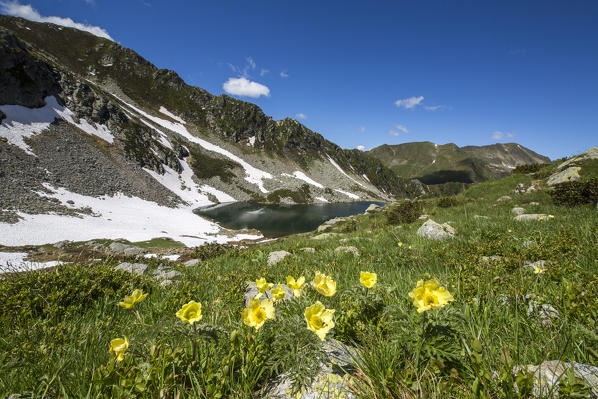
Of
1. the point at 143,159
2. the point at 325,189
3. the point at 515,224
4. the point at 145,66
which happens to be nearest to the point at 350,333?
the point at 515,224

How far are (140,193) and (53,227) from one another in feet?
82.3

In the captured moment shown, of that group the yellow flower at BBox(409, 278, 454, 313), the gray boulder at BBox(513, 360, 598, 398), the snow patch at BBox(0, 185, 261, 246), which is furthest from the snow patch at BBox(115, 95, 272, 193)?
the gray boulder at BBox(513, 360, 598, 398)

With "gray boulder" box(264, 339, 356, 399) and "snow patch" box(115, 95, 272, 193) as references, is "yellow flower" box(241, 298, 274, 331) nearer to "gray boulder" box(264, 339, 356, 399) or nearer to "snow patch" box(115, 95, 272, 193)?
"gray boulder" box(264, 339, 356, 399)

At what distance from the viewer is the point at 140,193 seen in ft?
162

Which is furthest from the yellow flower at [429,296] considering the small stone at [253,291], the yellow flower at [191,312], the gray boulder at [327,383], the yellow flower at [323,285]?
the small stone at [253,291]

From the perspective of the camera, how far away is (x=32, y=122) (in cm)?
4662

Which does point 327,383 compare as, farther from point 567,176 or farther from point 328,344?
point 567,176

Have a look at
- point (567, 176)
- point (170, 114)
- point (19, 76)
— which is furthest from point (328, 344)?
point (170, 114)

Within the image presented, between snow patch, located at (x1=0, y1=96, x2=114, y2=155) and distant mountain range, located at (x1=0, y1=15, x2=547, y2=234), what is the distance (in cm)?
24

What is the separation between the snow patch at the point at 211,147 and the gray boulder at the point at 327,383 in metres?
91.8

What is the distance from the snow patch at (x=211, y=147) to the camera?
95.3m

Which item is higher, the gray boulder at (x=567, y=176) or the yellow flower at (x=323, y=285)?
the gray boulder at (x=567, y=176)

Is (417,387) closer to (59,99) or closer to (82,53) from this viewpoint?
(59,99)

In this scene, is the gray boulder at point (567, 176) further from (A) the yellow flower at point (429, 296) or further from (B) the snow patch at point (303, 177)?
(B) the snow patch at point (303, 177)
